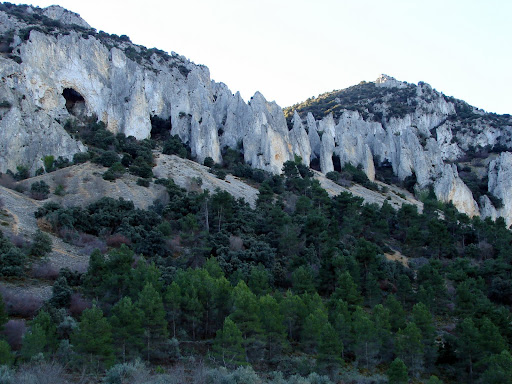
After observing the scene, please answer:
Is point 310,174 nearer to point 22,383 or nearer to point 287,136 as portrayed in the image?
point 287,136

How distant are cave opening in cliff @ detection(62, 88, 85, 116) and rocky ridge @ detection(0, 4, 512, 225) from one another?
137 millimetres

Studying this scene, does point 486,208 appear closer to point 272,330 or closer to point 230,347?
point 272,330

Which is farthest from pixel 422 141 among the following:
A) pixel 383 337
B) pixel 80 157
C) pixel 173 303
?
pixel 173 303

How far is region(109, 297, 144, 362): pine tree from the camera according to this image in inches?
703

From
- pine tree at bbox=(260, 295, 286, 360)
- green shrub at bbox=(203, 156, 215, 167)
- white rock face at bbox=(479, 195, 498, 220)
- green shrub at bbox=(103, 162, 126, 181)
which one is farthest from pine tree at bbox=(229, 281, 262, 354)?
white rock face at bbox=(479, 195, 498, 220)

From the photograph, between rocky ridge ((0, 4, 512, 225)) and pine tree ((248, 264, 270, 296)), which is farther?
rocky ridge ((0, 4, 512, 225))

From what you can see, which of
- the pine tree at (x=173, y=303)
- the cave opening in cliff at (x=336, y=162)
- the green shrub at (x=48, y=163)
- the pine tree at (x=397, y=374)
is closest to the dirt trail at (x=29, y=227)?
the pine tree at (x=173, y=303)

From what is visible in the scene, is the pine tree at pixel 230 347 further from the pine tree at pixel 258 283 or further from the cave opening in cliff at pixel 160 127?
the cave opening in cliff at pixel 160 127

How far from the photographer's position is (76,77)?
2413 inches

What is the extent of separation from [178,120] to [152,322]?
50.1 metres

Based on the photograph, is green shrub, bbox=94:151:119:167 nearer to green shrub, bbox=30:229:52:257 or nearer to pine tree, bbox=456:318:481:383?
green shrub, bbox=30:229:52:257

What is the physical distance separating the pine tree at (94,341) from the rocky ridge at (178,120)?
36.1 m

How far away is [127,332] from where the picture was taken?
18.0 meters

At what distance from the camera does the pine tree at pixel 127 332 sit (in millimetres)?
17844
